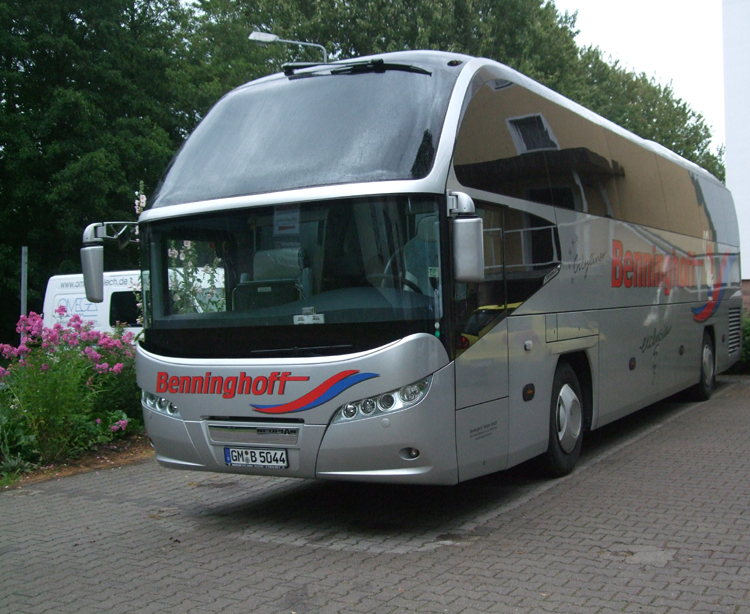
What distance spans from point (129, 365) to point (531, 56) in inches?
893

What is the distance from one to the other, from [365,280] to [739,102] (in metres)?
17.6

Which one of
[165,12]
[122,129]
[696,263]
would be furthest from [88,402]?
[165,12]

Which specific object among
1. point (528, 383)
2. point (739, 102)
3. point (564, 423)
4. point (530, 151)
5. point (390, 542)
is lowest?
point (390, 542)

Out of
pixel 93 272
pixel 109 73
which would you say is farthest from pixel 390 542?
pixel 109 73

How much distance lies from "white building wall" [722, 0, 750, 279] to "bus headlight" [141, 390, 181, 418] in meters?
17.2

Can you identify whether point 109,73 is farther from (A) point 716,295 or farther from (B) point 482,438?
(B) point 482,438

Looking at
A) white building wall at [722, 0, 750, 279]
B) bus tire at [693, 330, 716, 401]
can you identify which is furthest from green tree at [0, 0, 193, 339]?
bus tire at [693, 330, 716, 401]

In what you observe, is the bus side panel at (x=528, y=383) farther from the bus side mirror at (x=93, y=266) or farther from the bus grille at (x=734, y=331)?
the bus grille at (x=734, y=331)

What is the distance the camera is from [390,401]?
5953mm

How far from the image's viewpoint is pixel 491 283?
6.78 metres

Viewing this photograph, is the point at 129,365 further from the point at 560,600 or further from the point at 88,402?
the point at 560,600

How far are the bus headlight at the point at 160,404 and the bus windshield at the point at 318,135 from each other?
153 centimetres

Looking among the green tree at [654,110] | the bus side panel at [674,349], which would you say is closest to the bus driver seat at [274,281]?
the bus side panel at [674,349]

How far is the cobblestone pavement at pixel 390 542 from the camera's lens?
5.05 m
